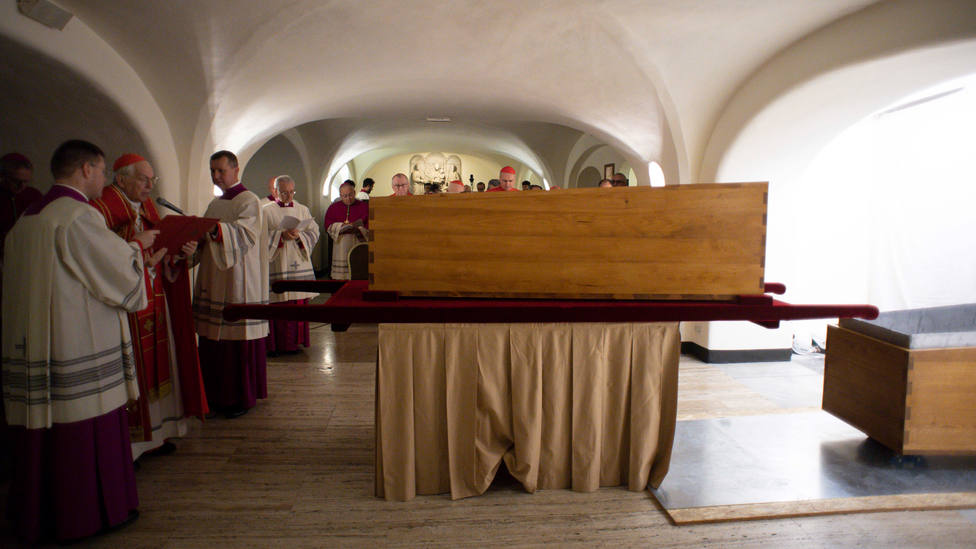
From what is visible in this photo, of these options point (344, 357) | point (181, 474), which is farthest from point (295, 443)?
point (344, 357)

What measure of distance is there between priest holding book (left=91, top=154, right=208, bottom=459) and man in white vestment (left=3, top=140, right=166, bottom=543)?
41 cm

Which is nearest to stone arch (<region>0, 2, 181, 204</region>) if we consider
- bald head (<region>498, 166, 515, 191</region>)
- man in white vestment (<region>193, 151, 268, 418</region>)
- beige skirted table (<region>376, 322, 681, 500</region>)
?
man in white vestment (<region>193, 151, 268, 418</region>)

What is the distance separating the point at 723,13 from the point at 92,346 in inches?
170

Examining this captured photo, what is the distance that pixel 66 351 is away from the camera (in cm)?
208

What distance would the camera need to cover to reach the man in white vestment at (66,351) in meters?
2.03

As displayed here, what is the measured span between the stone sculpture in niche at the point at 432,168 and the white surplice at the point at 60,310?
51.7 feet

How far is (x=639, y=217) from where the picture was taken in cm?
199

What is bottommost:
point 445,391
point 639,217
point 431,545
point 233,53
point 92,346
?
point 431,545

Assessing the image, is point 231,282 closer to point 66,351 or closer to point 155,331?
point 155,331

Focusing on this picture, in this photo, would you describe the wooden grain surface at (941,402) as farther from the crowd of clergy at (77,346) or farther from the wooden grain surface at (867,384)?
the crowd of clergy at (77,346)

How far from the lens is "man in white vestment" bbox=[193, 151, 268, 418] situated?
354 centimetres

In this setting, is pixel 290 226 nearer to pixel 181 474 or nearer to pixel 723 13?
pixel 181 474

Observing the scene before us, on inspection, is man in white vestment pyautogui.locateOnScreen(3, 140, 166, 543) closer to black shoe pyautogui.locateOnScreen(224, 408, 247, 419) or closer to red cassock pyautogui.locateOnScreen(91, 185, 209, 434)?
red cassock pyautogui.locateOnScreen(91, 185, 209, 434)

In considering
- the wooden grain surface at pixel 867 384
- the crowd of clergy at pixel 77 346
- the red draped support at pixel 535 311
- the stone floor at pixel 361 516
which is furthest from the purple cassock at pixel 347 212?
the wooden grain surface at pixel 867 384
